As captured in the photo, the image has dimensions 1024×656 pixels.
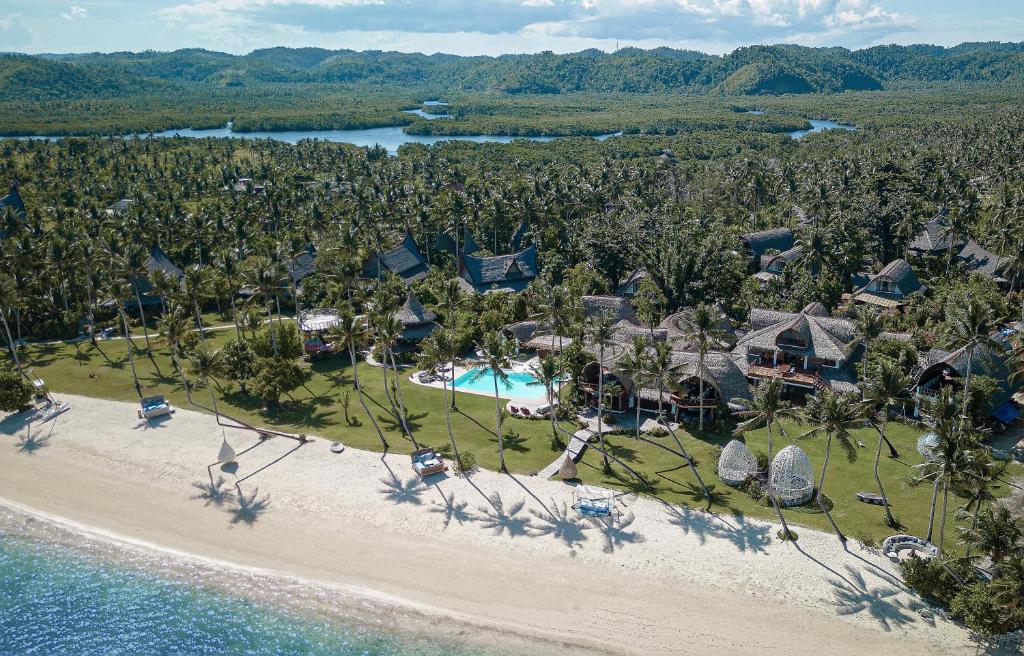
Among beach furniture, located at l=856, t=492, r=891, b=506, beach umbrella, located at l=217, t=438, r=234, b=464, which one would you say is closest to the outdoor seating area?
beach furniture, located at l=856, t=492, r=891, b=506

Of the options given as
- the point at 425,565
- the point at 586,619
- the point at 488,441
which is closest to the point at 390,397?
the point at 488,441

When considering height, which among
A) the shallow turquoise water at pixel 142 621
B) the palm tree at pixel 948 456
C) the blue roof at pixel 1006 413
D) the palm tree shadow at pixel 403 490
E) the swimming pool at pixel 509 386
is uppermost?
the palm tree at pixel 948 456

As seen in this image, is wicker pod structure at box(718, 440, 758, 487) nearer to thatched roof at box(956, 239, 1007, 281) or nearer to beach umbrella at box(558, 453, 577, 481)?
beach umbrella at box(558, 453, 577, 481)

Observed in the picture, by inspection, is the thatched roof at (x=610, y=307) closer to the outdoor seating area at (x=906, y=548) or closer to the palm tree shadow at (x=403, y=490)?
the palm tree shadow at (x=403, y=490)

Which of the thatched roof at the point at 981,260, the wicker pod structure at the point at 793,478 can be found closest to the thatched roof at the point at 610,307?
the wicker pod structure at the point at 793,478

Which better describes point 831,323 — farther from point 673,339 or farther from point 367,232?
point 367,232

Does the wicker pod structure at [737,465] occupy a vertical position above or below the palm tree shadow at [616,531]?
above

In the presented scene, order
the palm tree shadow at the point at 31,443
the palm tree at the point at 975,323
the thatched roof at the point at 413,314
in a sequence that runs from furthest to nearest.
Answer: the thatched roof at the point at 413,314
the palm tree shadow at the point at 31,443
the palm tree at the point at 975,323
